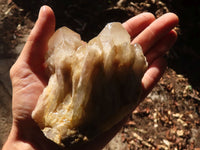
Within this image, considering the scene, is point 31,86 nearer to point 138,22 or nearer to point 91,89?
point 91,89

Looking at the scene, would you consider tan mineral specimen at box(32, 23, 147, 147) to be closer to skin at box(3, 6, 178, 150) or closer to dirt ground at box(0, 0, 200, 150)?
skin at box(3, 6, 178, 150)

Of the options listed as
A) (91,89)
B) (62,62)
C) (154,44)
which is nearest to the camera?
(91,89)

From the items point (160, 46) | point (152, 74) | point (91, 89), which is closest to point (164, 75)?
point (160, 46)

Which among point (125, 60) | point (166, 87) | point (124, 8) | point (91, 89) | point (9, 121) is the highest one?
point (125, 60)

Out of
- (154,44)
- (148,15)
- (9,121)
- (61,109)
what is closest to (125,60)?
(61,109)

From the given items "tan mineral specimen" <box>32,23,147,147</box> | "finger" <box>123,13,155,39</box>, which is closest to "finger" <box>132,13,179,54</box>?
"finger" <box>123,13,155,39</box>

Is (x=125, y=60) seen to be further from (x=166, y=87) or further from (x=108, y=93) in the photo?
(x=166, y=87)

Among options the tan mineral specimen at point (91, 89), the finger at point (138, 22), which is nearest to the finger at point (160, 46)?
the finger at point (138, 22)
